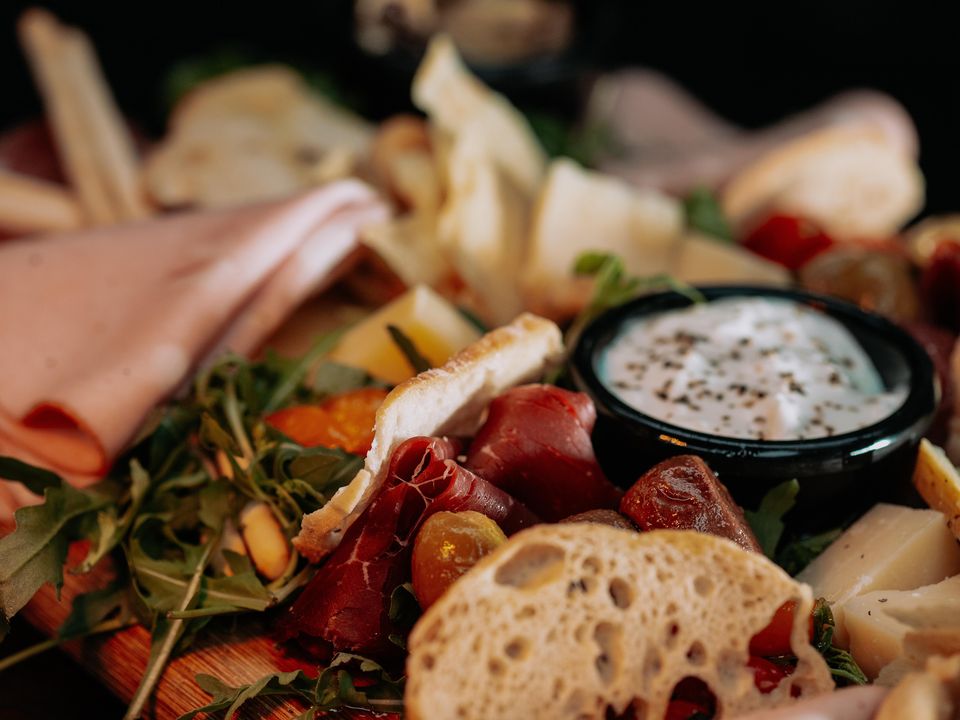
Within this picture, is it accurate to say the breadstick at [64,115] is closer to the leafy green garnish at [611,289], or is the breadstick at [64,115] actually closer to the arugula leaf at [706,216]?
the leafy green garnish at [611,289]

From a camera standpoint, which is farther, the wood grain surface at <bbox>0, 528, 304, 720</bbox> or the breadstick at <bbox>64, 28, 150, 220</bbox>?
the breadstick at <bbox>64, 28, 150, 220</bbox>

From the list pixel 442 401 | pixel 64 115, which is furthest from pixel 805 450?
pixel 64 115

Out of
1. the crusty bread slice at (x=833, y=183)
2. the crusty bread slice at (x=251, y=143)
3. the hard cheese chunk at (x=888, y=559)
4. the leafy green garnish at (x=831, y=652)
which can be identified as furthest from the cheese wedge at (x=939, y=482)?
the crusty bread slice at (x=251, y=143)

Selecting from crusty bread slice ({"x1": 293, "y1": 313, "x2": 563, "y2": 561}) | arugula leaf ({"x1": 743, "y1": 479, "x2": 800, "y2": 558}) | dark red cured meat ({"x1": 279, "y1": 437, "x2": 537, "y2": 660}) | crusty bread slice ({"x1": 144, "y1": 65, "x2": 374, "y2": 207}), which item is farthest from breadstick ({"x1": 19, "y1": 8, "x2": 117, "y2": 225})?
arugula leaf ({"x1": 743, "y1": 479, "x2": 800, "y2": 558})

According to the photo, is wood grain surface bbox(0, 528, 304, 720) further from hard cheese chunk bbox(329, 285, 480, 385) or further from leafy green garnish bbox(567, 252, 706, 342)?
leafy green garnish bbox(567, 252, 706, 342)

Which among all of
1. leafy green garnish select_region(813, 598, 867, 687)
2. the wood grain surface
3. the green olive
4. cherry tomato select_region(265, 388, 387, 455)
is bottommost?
the wood grain surface

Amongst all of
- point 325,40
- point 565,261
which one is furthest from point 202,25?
point 565,261
